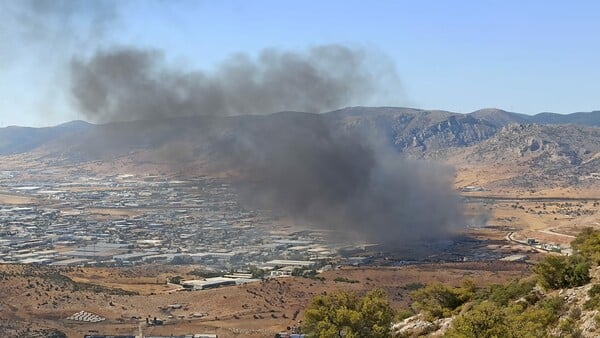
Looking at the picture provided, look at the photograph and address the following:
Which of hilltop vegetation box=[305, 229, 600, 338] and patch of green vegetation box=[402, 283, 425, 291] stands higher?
hilltop vegetation box=[305, 229, 600, 338]

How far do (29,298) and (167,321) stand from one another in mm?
12393

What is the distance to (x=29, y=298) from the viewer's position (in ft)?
171

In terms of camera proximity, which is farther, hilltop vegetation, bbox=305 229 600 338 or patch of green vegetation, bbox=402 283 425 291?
patch of green vegetation, bbox=402 283 425 291

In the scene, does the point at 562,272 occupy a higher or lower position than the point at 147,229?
higher

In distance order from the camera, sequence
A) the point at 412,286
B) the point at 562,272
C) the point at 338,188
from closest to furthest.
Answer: the point at 562,272
the point at 412,286
the point at 338,188

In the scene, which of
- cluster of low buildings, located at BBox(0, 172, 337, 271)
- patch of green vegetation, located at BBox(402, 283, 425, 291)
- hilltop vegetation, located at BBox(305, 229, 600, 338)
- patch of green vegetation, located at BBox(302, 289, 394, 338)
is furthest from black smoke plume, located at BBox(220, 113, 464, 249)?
patch of green vegetation, located at BBox(302, 289, 394, 338)

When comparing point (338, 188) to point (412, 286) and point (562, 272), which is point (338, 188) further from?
point (562, 272)

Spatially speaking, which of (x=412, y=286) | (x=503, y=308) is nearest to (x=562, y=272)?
(x=503, y=308)

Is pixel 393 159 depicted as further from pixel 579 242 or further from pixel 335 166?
pixel 579 242

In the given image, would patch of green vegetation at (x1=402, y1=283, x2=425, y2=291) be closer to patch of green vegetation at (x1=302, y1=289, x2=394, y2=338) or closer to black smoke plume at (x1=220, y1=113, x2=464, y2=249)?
black smoke plume at (x1=220, y1=113, x2=464, y2=249)

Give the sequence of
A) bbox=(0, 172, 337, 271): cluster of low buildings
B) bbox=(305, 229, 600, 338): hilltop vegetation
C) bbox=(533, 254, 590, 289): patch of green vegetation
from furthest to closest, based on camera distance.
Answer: bbox=(0, 172, 337, 271): cluster of low buildings, bbox=(533, 254, 590, 289): patch of green vegetation, bbox=(305, 229, 600, 338): hilltop vegetation

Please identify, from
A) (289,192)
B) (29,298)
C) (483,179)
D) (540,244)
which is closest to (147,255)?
(289,192)

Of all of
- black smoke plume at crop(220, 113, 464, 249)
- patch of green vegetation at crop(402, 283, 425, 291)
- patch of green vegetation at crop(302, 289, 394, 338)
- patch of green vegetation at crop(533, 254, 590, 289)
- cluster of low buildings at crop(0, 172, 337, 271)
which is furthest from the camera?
black smoke plume at crop(220, 113, 464, 249)

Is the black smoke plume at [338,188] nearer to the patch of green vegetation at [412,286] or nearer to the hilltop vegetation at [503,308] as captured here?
the patch of green vegetation at [412,286]
